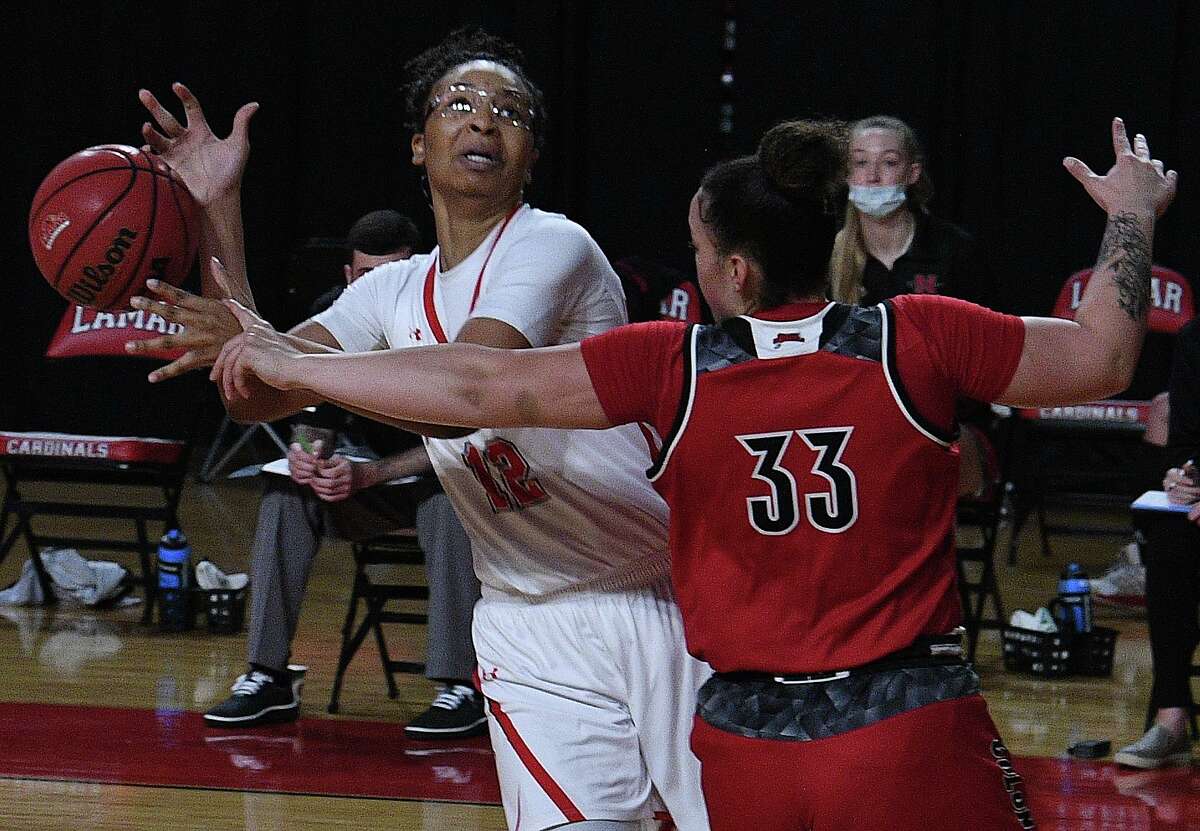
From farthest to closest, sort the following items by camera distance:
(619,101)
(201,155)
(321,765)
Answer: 1. (619,101)
2. (321,765)
3. (201,155)

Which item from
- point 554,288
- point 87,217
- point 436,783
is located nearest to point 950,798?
point 554,288

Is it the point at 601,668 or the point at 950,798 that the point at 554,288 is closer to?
the point at 601,668

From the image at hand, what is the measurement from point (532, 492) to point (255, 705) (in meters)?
2.55

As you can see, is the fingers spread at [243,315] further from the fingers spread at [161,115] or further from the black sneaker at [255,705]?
the black sneaker at [255,705]

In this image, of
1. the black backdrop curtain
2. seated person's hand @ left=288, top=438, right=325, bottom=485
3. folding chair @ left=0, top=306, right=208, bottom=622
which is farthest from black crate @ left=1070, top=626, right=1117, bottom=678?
the black backdrop curtain

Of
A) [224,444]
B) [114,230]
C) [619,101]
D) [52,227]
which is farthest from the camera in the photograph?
[224,444]

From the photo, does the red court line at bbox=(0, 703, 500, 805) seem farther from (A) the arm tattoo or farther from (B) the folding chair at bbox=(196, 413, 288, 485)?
(B) the folding chair at bbox=(196, 413, 288, 485)

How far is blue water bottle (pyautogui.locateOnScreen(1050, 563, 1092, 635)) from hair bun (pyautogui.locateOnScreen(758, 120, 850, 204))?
4.20 m

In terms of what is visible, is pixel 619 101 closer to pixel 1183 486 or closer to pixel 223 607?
pixel 223 607

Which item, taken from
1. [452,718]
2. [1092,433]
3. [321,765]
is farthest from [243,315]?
[1092,433]

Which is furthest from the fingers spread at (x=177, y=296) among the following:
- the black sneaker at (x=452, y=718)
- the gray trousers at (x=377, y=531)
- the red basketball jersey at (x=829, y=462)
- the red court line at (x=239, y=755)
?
the black sneaker at (x=452, y=718)

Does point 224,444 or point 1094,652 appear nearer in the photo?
point 1094,652

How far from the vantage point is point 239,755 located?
488cm

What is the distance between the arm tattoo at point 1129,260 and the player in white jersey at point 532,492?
0.94m
